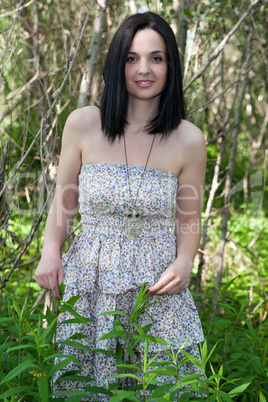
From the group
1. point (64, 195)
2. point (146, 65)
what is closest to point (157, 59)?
point (146, 65)

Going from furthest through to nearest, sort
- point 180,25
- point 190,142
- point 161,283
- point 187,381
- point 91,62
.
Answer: point 180,25 → point 91,62 → point 190,142 → point 161,283 → point 187,381

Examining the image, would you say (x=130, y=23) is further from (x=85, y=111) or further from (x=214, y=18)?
(x=214, y=18)

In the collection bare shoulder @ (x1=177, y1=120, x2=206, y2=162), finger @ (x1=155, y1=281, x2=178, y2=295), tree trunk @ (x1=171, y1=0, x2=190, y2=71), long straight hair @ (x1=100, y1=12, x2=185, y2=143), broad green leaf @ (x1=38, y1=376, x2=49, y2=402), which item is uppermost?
tree trunk @ (x1=171, y1=0, x2=190, y2=71)

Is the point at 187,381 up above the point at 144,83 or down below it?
below

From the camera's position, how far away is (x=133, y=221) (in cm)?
198

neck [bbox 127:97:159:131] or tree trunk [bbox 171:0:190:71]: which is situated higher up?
tree trunk [bbox 171:0:190:71]

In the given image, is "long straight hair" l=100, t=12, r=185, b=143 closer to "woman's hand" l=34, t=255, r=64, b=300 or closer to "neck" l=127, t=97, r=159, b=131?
"neck" l=127, t=97, r=159, b=131

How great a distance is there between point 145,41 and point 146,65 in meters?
0.09

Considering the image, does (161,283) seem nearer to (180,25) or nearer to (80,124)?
(80,124)

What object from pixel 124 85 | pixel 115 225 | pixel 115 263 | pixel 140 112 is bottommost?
pixel 115 263

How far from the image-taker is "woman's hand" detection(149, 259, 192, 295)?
188 cm

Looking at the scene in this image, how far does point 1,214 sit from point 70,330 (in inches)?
39.2

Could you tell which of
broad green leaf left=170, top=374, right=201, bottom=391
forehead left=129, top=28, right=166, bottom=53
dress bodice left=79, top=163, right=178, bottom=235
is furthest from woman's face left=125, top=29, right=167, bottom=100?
broad green leaf left=170, top=374, right=201, bottom=391

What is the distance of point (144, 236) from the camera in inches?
79.7
